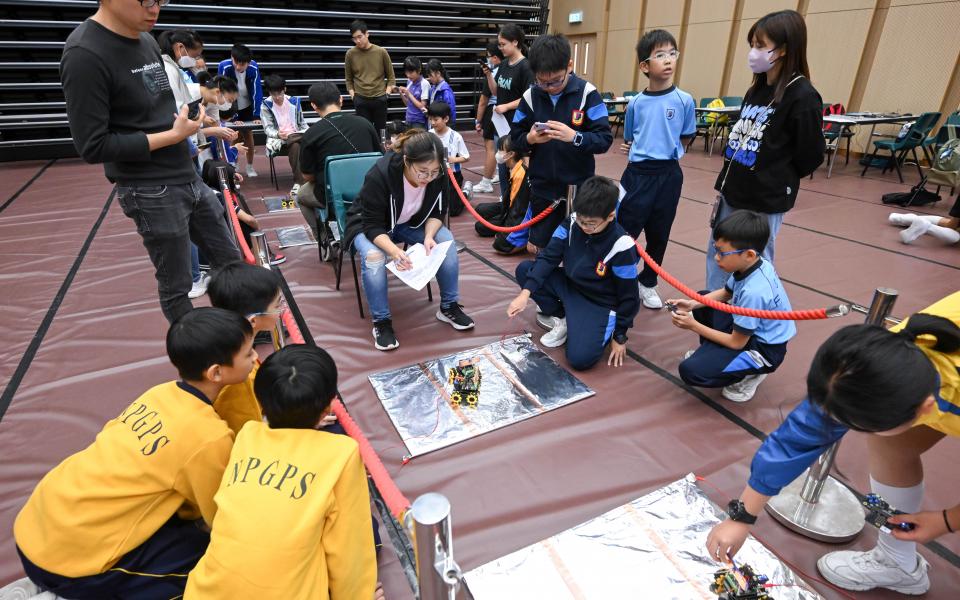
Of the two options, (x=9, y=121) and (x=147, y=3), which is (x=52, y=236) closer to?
(x=147, y=3)

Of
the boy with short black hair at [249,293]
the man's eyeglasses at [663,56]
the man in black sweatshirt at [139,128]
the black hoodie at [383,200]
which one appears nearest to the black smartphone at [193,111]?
the man in black sweatshirt at [139,128]

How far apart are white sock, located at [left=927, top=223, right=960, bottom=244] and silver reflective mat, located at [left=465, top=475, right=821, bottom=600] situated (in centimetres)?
427

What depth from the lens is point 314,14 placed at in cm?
942

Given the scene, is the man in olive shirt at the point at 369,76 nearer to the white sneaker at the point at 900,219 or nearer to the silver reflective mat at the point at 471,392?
the silver reflective mat at the point at 471,392

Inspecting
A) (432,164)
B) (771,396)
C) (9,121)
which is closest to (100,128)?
(432,164)

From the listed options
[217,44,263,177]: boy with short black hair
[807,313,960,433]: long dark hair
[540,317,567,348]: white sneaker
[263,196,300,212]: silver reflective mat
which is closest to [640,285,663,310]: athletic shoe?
[540,317,567,348]: white sneaker

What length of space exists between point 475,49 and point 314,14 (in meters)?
3.65

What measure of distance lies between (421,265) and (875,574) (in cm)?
224

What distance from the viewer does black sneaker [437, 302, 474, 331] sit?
111 inches

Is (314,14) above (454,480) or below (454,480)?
above

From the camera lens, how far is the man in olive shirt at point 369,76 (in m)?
6.23

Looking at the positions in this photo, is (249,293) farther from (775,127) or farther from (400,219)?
(775,127)

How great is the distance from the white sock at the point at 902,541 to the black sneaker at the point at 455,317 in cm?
196

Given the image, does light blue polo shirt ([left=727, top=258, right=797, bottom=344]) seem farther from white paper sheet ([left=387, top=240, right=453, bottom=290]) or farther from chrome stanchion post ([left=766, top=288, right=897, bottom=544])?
white paper sheet ([left=387, top=240, right=453, bottom=290])
